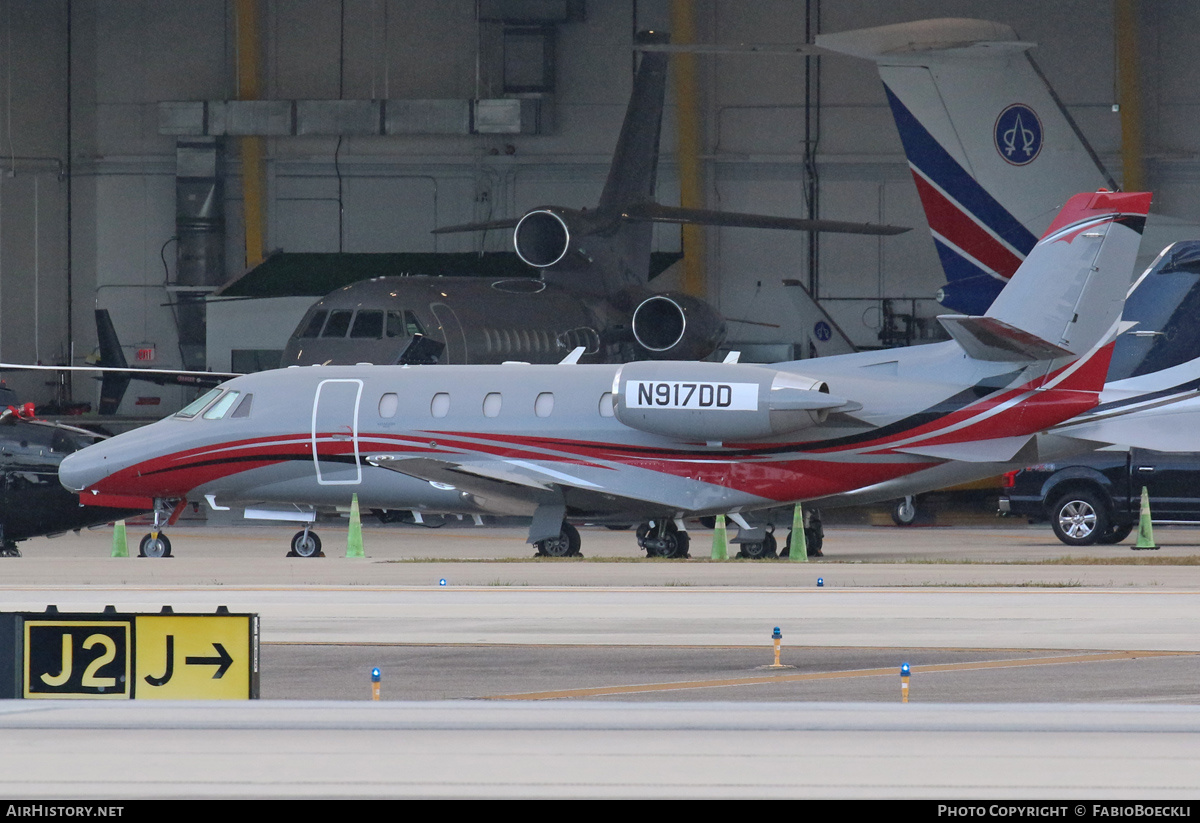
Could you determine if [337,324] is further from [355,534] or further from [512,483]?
[512,483]

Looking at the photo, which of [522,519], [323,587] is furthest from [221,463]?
[522,519]

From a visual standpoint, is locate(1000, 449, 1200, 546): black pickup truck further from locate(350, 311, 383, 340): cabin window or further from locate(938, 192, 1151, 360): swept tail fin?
locate(350, 311, 383, 340): cabin window

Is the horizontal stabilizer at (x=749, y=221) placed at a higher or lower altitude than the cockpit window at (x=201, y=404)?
higher

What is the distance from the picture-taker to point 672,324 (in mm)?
30578

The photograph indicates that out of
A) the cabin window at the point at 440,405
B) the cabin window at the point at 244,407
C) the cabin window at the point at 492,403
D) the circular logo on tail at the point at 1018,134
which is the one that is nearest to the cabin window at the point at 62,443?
the cabin window at the point at 244,407

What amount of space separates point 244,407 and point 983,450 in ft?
30.6

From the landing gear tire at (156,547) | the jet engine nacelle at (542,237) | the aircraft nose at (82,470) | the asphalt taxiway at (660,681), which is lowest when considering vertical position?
the asphalt taxiway at (660,681)

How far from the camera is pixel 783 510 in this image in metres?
21.5

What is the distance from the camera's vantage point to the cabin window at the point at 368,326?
93.3 feet

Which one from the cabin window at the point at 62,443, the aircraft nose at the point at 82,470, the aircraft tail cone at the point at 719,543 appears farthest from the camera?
the cabin window at the point at 62,443

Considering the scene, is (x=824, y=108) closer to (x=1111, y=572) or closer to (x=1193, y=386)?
(x=1193, y=386)

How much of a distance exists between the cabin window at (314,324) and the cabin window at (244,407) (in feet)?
23.0

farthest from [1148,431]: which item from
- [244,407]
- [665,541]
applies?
[244,407]

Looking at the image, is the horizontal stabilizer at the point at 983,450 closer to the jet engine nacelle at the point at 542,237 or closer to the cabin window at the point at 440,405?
the cabin window at the point at 440,405
